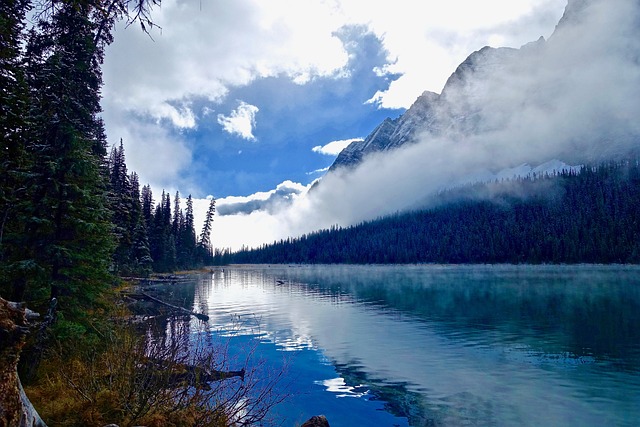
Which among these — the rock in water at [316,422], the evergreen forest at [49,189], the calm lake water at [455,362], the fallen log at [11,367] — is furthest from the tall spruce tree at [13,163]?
the rock in water at [316,422]

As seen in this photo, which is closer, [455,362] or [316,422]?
[316,422]

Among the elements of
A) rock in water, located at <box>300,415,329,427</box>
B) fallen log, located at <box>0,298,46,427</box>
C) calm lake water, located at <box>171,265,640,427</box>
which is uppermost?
fallen log, located at <box>0,298,46,427</box>

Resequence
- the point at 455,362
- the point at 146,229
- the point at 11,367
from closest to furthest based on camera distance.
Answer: the point at 11,367, the point at 455,362, the point at 146,229

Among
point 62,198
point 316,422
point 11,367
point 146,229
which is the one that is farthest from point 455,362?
point 146,229

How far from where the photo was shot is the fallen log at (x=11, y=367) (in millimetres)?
4852

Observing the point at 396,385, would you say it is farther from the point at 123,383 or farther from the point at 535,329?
the point at 535,329

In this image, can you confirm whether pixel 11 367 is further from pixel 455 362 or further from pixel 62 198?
pixel 455 362

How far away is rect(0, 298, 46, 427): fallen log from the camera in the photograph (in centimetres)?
485

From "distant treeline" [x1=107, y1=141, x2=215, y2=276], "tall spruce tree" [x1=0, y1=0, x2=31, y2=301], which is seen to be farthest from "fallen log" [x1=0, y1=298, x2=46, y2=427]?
"distant treeline" [x1=107, y1=141, x2=215, y2=276]

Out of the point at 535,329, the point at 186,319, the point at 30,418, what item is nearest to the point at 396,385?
the point at 30,418

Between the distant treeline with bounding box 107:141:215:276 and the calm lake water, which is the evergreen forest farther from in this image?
the distant treeline with bounding box 107:141:215:276

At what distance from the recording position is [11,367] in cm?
501

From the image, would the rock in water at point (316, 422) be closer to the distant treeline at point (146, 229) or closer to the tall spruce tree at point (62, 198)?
the tall spruce tree at point (62, 198)

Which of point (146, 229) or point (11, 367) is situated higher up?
point (146, 229)
